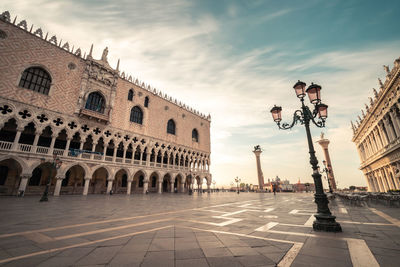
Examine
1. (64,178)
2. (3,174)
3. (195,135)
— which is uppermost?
(195,135)

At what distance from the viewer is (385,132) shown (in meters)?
22.4

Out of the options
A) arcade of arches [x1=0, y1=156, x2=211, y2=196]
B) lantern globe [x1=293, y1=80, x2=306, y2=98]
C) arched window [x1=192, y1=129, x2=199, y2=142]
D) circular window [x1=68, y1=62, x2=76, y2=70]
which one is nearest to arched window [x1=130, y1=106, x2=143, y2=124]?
arcade of arches [x1=0, y1=156, x2=211, y2=196]

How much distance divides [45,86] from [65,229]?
22.0m

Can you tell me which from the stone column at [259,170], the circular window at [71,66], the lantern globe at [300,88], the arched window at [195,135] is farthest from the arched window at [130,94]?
the stone column at [259,170]

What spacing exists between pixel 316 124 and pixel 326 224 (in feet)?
11.9

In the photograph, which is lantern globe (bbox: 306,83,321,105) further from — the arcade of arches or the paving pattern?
the arcade of arches

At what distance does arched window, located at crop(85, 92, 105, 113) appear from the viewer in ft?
75.3

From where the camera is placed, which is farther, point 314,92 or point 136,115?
point 136,115

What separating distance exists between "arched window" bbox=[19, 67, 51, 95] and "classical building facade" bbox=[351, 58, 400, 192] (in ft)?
122

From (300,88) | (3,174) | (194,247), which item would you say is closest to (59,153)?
(3,174)

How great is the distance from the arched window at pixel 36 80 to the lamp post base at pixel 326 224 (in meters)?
26.8

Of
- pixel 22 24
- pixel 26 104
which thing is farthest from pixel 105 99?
pixel 22 24

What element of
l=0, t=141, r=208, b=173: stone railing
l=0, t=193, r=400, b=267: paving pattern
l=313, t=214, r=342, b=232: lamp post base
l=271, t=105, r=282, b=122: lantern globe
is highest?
l=0, t=141, r=208, b=173: stone railing

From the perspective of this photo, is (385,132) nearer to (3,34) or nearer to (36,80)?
(36,80)
